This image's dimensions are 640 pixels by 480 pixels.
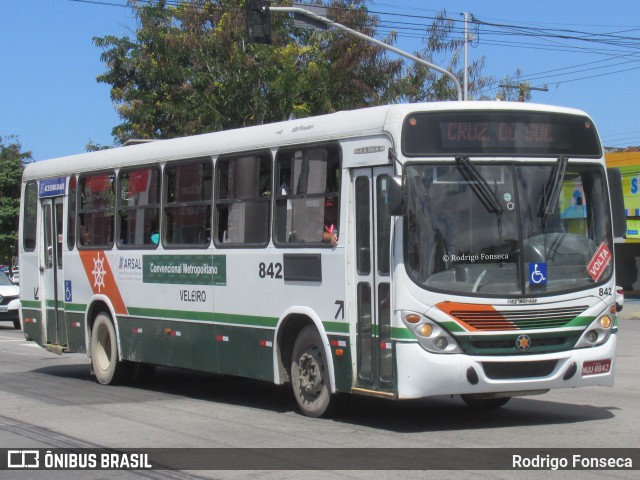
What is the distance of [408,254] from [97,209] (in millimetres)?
6968

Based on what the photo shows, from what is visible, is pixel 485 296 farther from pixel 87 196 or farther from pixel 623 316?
pixel 623 316

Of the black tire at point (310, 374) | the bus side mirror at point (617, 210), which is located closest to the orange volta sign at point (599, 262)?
the bus side mirror at point (617, 210)

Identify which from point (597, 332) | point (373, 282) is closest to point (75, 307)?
point (373, 282)

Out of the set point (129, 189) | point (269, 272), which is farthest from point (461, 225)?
point (129, 189)

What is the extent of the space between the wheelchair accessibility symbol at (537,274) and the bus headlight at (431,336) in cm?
96

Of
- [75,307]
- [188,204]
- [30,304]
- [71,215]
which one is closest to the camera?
[188,204]

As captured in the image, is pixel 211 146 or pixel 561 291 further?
pixel 211 146

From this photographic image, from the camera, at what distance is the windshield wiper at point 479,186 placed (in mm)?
10180

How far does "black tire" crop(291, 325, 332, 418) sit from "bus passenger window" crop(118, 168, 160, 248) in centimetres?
346

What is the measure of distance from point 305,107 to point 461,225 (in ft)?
82.7

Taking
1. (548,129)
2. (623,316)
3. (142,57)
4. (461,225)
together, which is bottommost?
(623,316)

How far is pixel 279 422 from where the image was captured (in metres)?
11.2

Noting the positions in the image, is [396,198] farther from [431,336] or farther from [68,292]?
[68,292]

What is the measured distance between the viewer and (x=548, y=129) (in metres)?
10.7
